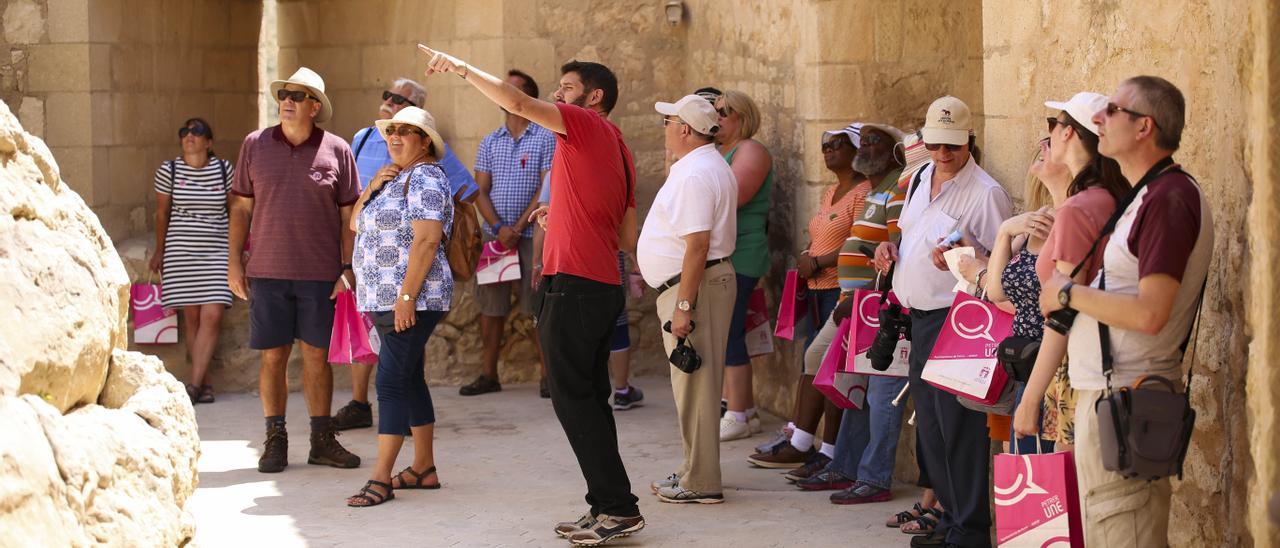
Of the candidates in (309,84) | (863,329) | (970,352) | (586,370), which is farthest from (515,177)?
(970,352)

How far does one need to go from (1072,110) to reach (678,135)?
2.21m

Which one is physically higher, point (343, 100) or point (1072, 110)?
point (343, 100)

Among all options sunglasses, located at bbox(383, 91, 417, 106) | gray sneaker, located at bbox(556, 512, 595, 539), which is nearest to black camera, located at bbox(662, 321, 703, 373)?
gray sneaker, located at bbox(556, 512, 595, 539)

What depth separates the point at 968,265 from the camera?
479cm

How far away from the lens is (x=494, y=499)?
6.23 meters

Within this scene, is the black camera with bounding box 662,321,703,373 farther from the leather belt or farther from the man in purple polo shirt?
the man in purple polo shirt

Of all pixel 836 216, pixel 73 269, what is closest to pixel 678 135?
pixel 836 216

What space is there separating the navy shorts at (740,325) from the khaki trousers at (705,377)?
1217 mm

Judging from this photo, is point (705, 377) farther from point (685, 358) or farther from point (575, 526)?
point (575, 526)

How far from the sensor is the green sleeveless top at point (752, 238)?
285 inches

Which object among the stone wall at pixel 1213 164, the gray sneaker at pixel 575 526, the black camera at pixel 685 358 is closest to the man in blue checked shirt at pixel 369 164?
the black camera at pixel 685 358

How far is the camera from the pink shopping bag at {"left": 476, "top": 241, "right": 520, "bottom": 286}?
28.5 ft

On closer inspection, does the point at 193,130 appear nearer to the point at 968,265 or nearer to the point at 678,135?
the point at 678,135

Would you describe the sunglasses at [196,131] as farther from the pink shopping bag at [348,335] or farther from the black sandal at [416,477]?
the black sandal at [416,477]
